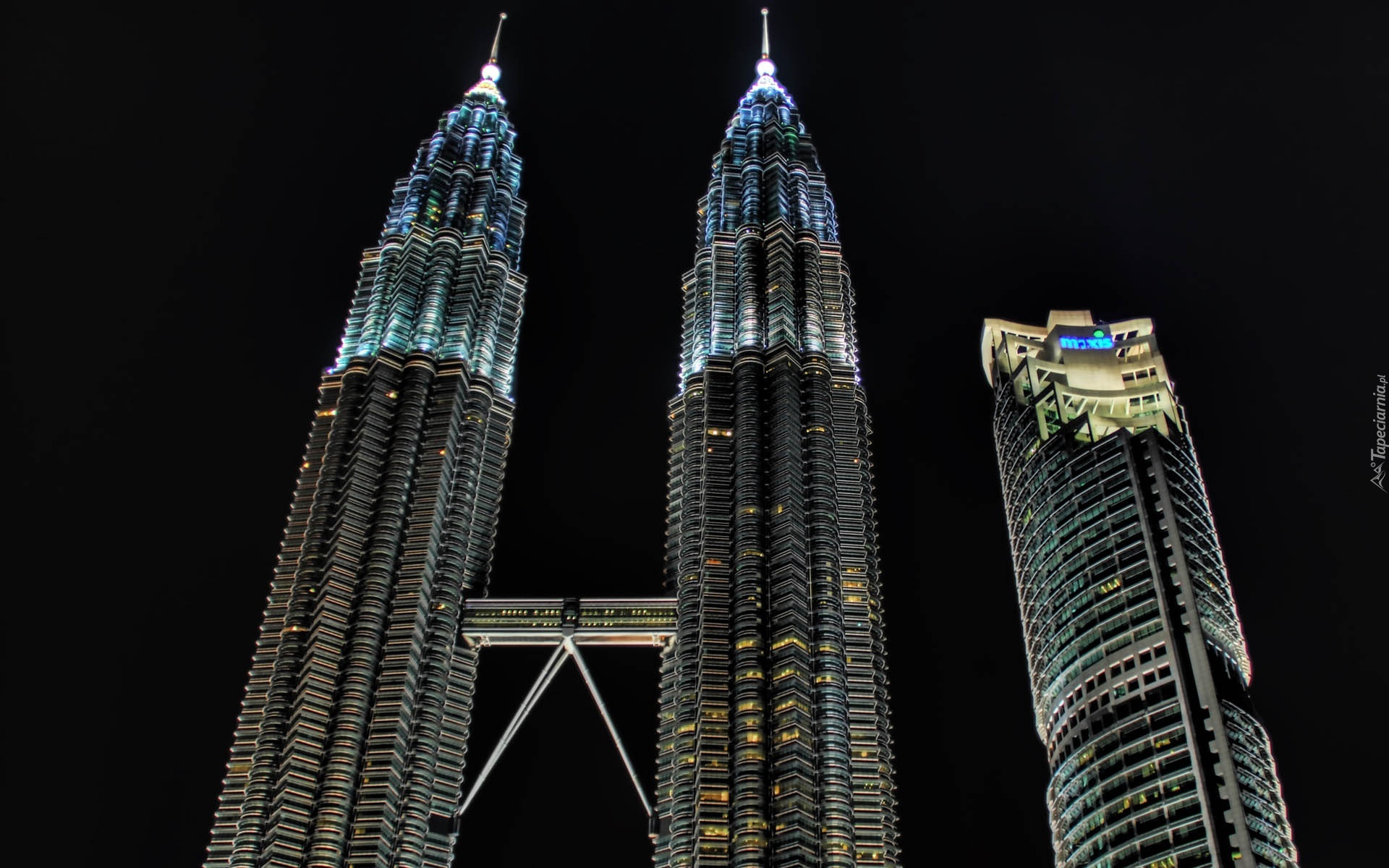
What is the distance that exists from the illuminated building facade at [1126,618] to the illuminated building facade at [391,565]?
2510 inches

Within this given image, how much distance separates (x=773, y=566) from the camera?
142 meters

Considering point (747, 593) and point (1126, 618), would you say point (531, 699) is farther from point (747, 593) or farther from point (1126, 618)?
point (1126, 618)

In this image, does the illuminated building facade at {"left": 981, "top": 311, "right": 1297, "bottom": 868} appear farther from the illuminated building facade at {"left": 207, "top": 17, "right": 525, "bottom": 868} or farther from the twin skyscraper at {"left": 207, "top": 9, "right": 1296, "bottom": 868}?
the illuminated building facade at {"left": 207, "top": 17, "right": 525, "bottom": 868}

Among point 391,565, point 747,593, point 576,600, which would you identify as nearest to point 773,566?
point 747,593

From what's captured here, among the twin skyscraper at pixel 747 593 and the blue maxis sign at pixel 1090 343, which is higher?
the blue maxis sign at pixel 1090 343

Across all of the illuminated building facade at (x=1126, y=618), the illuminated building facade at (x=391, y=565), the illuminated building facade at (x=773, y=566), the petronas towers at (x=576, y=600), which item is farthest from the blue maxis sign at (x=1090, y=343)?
the illuminated building facade at (x=391, y=565)

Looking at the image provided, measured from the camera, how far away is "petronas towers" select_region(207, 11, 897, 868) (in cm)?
12825

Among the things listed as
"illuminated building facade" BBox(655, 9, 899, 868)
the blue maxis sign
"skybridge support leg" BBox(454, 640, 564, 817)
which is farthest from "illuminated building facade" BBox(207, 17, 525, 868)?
the blue maxis sign

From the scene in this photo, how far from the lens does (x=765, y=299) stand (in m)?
172

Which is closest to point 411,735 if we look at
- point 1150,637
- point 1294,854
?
point 1150,637

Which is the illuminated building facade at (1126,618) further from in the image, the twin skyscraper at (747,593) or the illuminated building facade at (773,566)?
the illuminated building facade at (773,566)

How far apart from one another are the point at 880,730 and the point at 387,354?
73.1 metres

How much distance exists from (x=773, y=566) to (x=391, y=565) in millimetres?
40655

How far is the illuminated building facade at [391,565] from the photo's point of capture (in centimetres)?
13075
